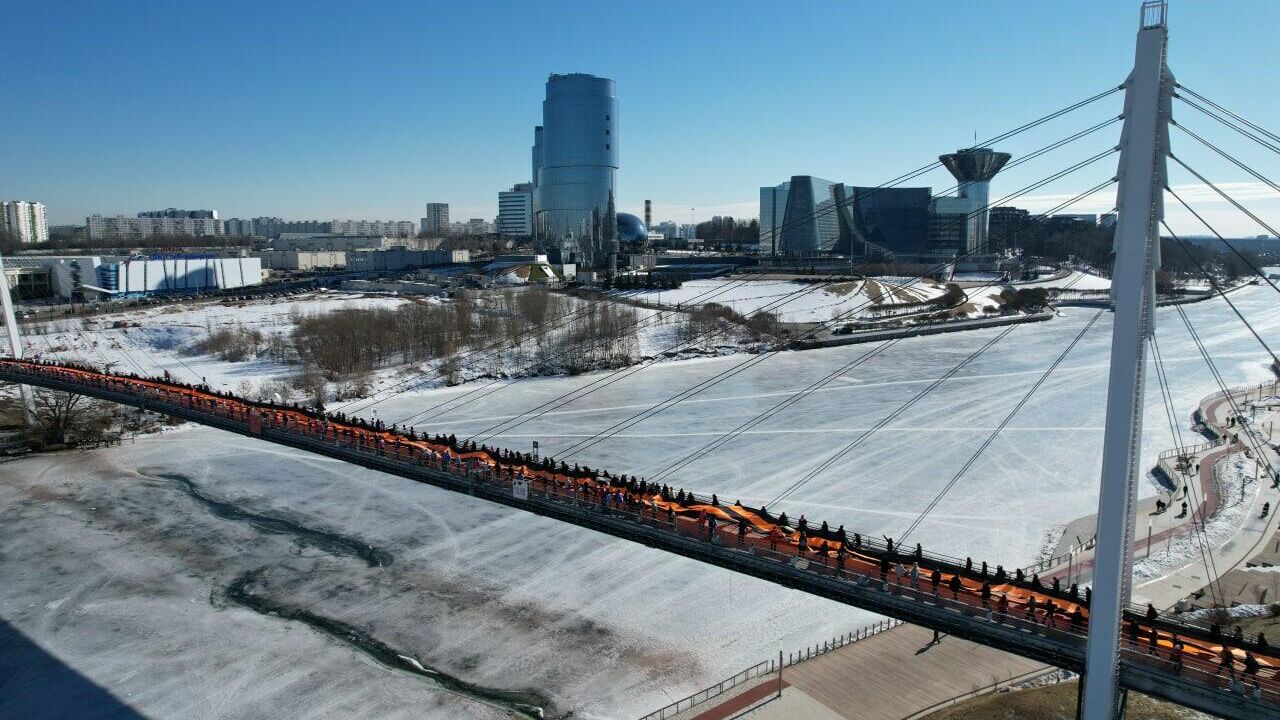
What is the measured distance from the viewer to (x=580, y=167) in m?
97.1

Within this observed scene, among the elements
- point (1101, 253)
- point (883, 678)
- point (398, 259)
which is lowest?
point (883, 678)

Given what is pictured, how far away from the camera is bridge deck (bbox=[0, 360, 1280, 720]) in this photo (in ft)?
29.8

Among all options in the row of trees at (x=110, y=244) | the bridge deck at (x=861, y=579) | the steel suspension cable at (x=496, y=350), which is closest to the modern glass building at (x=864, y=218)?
the steel suspension cable at (x=496, y=350)

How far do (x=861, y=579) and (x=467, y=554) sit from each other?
38.5ft

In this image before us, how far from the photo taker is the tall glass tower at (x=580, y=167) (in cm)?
9538

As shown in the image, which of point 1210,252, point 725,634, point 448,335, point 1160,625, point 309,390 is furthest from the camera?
point 1210,252

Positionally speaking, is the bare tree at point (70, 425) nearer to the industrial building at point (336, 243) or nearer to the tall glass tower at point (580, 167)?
the tall glass tower at point (580, 167)

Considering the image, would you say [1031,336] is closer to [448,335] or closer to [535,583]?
[448,335]

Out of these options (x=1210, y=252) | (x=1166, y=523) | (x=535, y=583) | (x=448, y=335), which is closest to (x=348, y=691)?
(x=535, y=583)

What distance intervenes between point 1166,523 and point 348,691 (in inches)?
809

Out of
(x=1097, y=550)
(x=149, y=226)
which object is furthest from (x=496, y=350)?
(x=149, y=226)

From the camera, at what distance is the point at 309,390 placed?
130 feet

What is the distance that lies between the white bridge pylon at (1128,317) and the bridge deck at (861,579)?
0.75 m

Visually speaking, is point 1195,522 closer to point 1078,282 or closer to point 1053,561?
point 1053,561
